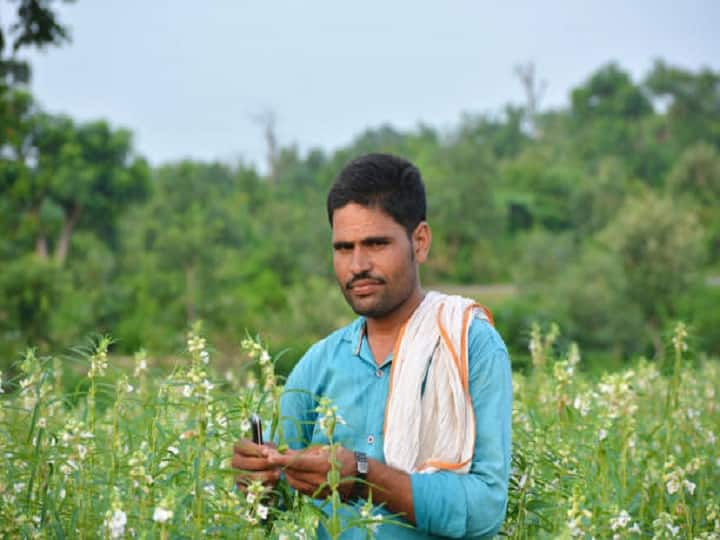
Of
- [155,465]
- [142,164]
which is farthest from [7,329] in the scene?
[142,164]

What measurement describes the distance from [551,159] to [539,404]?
71.8 m

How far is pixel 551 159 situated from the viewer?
75.2 metres

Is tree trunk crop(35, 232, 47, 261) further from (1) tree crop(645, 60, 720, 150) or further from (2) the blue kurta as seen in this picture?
(1) tree crop(645, 60, 720, 150)

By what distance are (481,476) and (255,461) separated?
698 millimetres

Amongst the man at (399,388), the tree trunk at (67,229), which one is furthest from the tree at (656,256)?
the man at (399,388)

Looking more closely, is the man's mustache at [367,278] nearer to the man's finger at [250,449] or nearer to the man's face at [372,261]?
the man's face at [372,261]

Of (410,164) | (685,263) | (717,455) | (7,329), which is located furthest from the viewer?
(685,263)

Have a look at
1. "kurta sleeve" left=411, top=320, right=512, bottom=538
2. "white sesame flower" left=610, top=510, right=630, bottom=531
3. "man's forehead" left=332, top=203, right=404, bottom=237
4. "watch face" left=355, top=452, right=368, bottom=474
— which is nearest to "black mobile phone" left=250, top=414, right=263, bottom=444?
"watch face" left=355, top=452, right=368, bottom=474

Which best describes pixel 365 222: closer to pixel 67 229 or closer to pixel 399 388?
pixel 399 388

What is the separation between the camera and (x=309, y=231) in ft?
150

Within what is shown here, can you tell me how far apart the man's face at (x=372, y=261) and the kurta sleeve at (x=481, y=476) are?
307 millimetres

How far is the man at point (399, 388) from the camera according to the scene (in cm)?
274

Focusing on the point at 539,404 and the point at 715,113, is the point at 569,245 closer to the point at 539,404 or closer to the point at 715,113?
the point at 715,113

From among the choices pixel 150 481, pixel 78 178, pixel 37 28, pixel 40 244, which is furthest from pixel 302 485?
pixel 78 178
